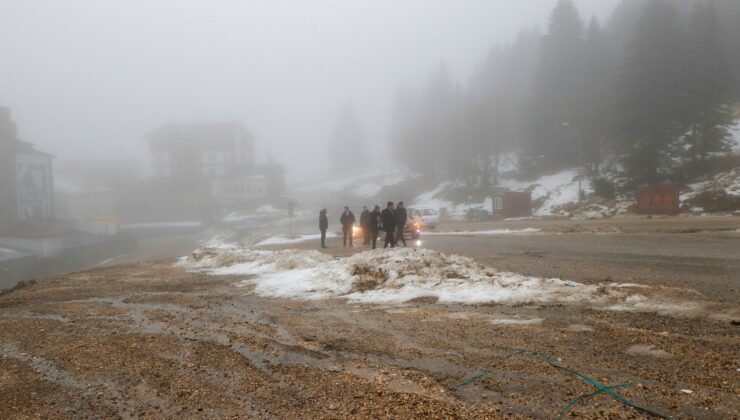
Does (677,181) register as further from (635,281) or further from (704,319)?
(704,319)

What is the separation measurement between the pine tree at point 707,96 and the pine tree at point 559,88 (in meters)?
11.4

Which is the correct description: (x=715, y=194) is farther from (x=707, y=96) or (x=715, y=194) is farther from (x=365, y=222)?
(x=365, y=222)

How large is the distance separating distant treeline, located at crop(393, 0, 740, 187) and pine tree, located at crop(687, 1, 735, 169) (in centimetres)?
9

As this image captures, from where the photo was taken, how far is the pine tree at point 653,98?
3844 centimetres

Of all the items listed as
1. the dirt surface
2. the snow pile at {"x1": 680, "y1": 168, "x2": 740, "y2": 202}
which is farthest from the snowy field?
the snow pile at {"x1": 680, "y1": 168, "x2": 740, "y2": 202}

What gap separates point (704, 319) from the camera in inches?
280

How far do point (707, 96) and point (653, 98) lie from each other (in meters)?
4.00

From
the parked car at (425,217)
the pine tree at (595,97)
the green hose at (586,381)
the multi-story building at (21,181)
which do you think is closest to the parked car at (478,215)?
the pine tree at (595,97)

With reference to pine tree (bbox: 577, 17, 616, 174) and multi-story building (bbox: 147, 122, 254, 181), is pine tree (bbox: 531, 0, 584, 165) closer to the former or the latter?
pine tree (bbox: 577, 17, 616, 174)

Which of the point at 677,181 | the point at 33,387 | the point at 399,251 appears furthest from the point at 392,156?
the point at 33,387

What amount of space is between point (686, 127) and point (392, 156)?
7579 cm

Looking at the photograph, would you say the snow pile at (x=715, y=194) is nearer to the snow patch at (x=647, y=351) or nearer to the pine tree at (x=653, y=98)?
the pine tree at (x=653, y=98)

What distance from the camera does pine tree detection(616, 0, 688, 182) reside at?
38.4 meters

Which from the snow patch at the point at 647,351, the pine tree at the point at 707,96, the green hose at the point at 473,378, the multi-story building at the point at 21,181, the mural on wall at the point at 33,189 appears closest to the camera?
the green hose at the point at 473,378
